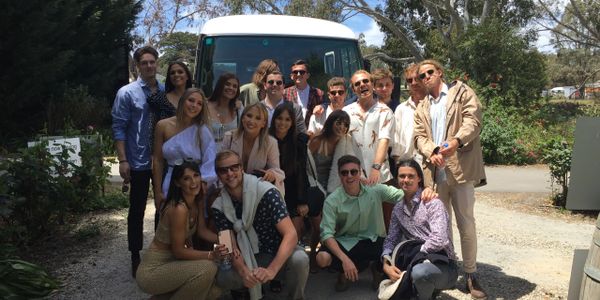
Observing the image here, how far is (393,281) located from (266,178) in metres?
1.23

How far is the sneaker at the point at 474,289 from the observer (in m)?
3.98

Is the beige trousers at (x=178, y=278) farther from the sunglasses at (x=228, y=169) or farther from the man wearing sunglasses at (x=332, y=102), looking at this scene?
the man wearing sunglasses at (x=332, y=102)

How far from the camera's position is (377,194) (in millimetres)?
4172

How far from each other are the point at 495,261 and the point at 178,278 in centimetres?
325

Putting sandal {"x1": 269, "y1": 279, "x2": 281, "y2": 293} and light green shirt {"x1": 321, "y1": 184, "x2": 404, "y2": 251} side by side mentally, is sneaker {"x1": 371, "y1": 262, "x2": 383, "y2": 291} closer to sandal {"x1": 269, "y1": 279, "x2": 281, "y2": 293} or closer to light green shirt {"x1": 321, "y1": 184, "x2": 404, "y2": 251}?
light green shirt {"x1": 321, "y1": 184, "x2": 404, "y2": 251}

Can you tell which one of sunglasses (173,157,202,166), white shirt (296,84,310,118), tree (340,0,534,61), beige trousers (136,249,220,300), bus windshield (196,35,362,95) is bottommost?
beige trousers (136,249,220,300)

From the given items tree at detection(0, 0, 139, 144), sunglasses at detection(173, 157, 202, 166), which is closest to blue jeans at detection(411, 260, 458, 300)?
sunglasses at detection(173, 157, 202, 166)

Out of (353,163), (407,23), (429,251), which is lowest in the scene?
(429,251)

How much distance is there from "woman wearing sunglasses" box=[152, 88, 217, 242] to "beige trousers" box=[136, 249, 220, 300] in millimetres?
377

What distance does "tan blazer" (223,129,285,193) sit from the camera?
392 cm

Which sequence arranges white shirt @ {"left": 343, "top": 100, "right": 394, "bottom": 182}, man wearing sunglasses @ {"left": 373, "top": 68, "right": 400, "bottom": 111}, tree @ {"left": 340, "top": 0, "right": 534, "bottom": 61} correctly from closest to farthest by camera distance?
white shirt @ {"left": 343, "top": 100, "right": 394, "bottom": 182} → man wearing sunglasses @ {"left": 373, "top": 68, "right": 400, "bottom": 111} → tree @ {"left": 340, "top": 0, "right": 534, "bottom": 61}

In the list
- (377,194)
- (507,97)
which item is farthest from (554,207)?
(507,97)

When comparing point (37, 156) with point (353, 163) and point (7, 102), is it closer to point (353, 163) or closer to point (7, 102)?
point (353, 163)

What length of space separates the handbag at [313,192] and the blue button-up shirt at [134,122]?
54.1 inches
